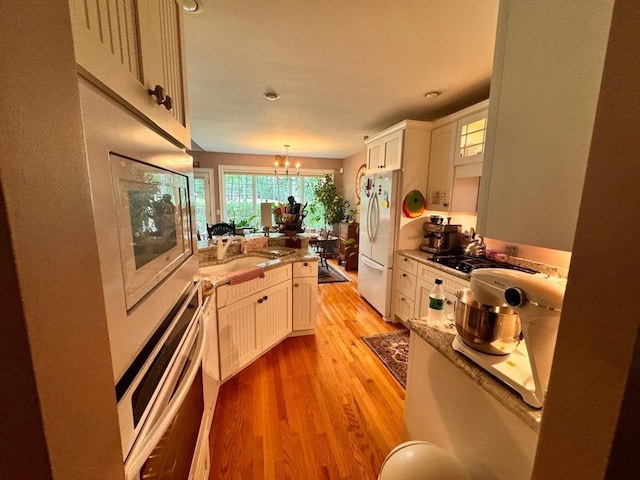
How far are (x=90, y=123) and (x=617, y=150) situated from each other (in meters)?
0.83

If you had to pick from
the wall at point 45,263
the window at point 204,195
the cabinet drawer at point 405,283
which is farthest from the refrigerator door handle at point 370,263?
the window at point 204,195

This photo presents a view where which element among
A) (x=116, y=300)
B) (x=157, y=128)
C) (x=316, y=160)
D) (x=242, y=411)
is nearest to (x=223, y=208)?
(x=316, y=160)

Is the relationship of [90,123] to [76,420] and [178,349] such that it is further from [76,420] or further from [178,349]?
[178,349]

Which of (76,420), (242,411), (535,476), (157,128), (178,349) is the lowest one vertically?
(242,411)

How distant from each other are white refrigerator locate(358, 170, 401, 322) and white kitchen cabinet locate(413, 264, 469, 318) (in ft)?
1.52

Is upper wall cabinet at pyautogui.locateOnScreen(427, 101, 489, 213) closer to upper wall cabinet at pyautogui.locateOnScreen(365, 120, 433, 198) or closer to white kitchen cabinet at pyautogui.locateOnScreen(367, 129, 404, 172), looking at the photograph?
upper wall cabinet at pyautogui.locateOnScreen(365, 120, 433, 198)

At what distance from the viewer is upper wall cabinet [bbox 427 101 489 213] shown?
2.29m

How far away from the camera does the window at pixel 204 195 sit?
5637 mm

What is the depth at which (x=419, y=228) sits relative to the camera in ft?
10.00

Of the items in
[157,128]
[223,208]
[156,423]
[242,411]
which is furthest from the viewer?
[223,208]

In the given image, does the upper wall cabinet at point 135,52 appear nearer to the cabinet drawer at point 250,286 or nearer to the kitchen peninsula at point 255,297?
the kitchen peninsula at point 255,297

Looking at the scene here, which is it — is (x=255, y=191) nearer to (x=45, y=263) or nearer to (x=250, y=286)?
(x=250, y=286)

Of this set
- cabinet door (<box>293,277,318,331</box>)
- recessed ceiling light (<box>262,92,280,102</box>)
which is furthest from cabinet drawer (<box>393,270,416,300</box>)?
recessed ceiling light (<box>262,92,280,102</box>)

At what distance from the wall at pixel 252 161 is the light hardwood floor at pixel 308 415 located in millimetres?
4368
